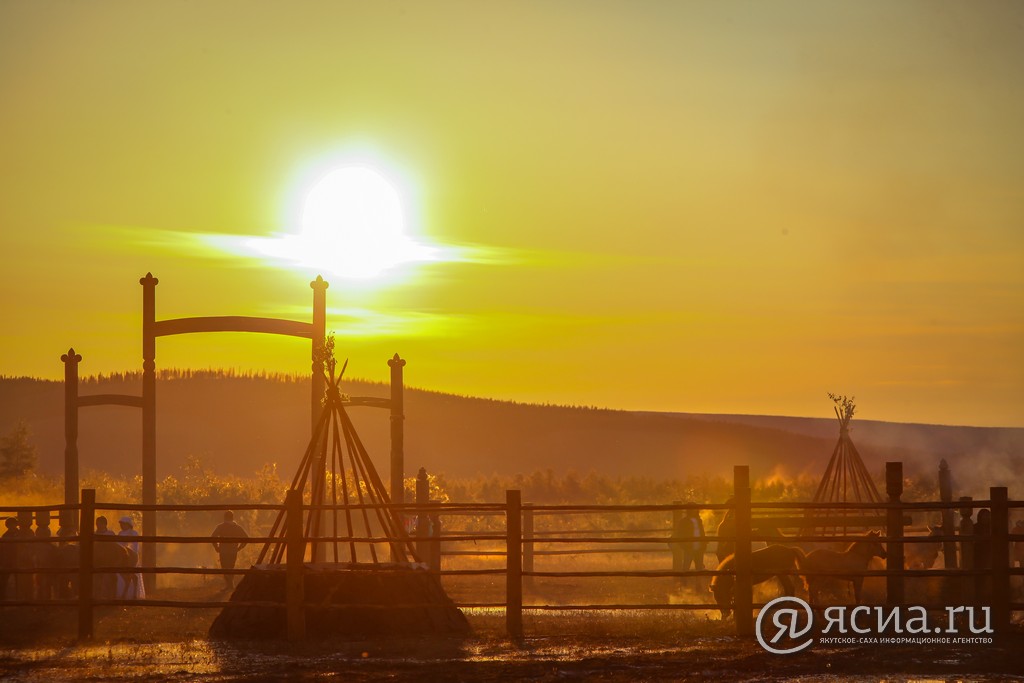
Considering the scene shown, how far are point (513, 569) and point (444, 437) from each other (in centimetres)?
9984

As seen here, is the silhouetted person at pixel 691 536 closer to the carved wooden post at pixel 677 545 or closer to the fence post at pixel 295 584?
the carved wooden post at pixel 677 545

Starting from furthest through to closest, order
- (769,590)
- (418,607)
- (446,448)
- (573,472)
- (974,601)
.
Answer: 1. (446,448)
2. (573,472)
3. (769,590)
4. (974,601)
5. (418,607)

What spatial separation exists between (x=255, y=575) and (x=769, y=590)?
328 inches

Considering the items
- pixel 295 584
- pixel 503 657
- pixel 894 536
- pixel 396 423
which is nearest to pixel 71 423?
pixel 396 423

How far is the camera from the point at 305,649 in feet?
47.5

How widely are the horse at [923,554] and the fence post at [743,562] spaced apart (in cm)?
683

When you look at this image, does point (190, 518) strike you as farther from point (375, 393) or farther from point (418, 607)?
point (375, 393)

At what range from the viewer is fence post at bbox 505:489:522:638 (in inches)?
599

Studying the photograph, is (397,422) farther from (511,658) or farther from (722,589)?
(511,658)

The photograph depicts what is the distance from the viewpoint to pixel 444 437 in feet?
376

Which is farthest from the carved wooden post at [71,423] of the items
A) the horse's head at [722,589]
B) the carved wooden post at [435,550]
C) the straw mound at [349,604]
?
the horse's head at [722,589]

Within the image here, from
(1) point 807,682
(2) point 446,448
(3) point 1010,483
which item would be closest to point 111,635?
(1) point 807,682

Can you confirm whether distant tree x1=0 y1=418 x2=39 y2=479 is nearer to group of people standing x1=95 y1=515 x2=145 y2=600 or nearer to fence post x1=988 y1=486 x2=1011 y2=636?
group of people standing x1=95 y1=515 x2=145 y2=600

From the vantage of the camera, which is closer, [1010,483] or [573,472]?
[1010,483]
